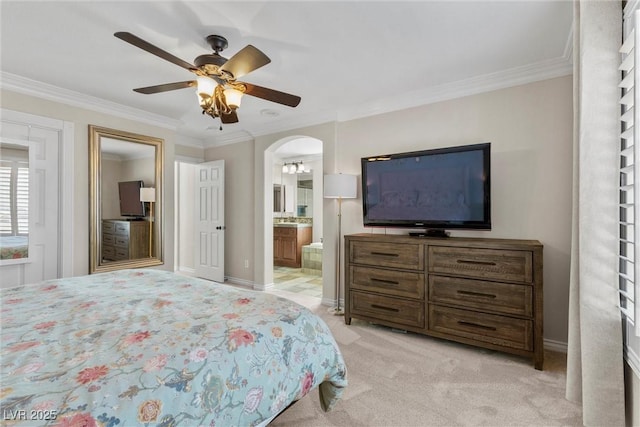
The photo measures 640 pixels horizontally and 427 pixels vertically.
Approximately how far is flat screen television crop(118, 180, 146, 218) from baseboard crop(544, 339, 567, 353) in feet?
15.4

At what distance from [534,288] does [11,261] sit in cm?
474

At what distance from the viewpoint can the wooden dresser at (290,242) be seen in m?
6.57

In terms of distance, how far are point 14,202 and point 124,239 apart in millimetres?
1071

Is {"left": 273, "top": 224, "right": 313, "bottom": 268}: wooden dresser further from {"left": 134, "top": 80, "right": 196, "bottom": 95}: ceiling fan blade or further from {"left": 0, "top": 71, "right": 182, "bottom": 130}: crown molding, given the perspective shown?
{"left": 134, "top": 80, "right": 196, "bottom": 95}: ceiling fan blade

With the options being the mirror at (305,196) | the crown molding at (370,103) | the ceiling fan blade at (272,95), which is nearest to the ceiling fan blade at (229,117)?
the ceiling fan blade at (272,95)

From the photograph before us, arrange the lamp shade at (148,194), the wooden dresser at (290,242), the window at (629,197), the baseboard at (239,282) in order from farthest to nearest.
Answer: the wooden dresser at (290,242) → the baseboard at (239,282) → the lamp shade at (148,194) → the window at (629,197)

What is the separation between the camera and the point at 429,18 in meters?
2.04

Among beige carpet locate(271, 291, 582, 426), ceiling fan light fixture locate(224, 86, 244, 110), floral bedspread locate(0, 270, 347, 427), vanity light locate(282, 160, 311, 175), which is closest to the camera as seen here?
floral bedspread locate(0, 270, 347, 427)

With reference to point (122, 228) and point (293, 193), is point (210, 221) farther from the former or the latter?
point (293, 193)

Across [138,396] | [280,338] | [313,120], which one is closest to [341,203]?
[313,120]

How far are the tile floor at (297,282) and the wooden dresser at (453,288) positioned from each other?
59.9 inches

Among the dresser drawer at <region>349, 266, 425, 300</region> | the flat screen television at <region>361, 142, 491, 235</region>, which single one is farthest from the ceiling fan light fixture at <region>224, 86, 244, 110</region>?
the dresser drawer at <region>349, 266, 425, 300</region>

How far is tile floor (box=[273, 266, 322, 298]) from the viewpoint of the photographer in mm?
4777

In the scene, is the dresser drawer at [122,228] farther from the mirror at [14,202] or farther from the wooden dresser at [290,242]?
the wooden dresser at [290,242]
